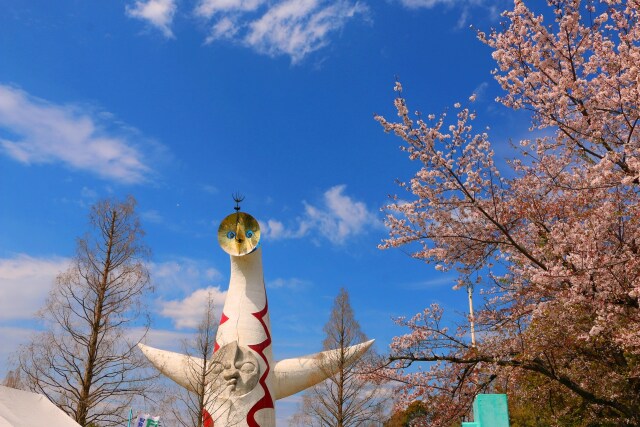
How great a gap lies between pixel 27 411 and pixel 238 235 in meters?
10.7

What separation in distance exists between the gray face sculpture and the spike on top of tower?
2.60 m

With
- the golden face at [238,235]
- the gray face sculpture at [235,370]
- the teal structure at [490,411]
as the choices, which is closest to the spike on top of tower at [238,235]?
the golden face at [238,235]

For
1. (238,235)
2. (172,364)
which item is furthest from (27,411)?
(172,364)

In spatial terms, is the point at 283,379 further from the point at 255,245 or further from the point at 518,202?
the point at 518,202

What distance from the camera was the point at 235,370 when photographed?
1420cm

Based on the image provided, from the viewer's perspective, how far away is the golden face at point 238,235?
50.8ft

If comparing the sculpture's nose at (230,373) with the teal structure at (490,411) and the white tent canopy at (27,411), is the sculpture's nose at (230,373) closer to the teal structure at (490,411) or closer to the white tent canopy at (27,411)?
the teal structure at (490,411)

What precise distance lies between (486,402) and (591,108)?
4.49 meters

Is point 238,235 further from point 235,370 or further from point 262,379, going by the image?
point 262,379

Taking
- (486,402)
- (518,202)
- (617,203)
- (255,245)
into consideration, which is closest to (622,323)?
(617,203)

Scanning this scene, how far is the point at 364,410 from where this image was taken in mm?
14562

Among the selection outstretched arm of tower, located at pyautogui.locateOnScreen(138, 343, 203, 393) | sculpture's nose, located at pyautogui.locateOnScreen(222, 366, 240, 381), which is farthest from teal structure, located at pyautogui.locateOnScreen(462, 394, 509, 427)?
outstretched arm of tower, located at pyautogui.locateOnScreen(138, 343, 203, 393)

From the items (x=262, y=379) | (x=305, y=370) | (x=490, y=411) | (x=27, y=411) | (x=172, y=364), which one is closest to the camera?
(x=27, y=411)

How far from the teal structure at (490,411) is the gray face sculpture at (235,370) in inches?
288
